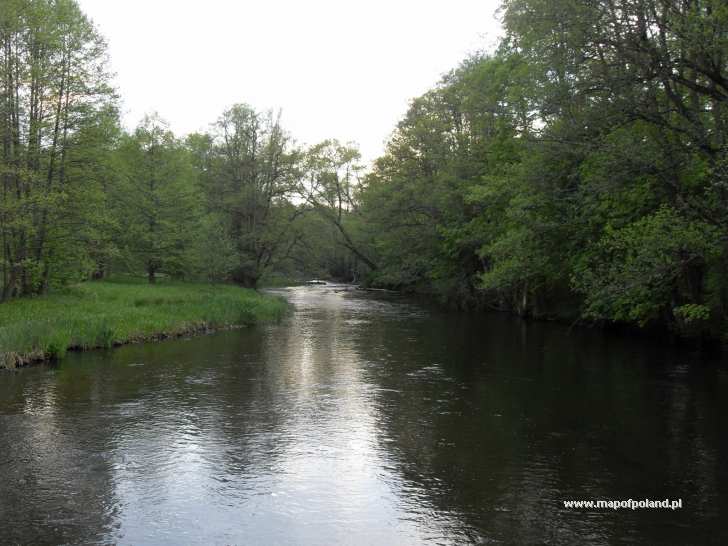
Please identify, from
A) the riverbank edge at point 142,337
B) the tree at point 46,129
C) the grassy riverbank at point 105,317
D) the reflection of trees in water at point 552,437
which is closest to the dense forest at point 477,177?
the tree at point 46,129

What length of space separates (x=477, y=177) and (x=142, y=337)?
23.5 metres

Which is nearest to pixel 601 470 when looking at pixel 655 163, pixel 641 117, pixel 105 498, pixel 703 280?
pixel 105 498

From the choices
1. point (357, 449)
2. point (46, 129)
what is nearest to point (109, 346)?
point (46, 129)

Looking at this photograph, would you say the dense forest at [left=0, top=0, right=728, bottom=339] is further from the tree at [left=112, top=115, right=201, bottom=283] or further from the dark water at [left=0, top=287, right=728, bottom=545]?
the dark water at [left=0, top=287, right=728, bottom=545]

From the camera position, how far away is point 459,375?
17906 millimetres

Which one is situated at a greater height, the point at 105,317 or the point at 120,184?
the point at 120,184

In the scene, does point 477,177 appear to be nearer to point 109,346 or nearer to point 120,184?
point 120,184

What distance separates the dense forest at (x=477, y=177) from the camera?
53.0 feet

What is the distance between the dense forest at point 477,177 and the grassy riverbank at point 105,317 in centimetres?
194

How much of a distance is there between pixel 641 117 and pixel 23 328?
1945 centimetres

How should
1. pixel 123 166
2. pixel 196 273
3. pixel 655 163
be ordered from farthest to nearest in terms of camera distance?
pixel 196 273, pixel 123 166, pixel 655 163

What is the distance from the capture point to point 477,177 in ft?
125

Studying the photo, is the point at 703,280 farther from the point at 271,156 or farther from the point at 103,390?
the point at 271,156

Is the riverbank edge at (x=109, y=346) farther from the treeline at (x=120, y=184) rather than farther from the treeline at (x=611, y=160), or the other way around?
the treeline at (x=611, y=160)
